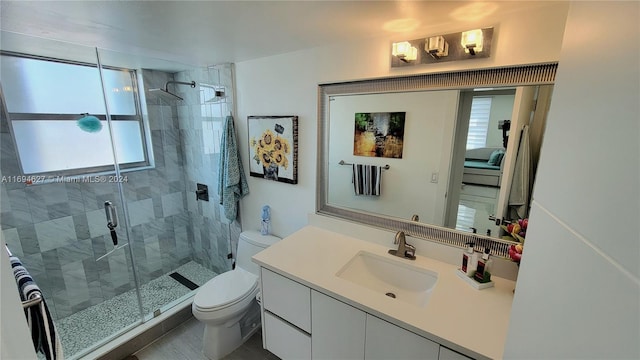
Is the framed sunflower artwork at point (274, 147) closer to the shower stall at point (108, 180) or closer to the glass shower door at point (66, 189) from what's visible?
the shower stall at point (108, 180)

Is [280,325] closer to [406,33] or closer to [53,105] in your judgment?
[406,33]

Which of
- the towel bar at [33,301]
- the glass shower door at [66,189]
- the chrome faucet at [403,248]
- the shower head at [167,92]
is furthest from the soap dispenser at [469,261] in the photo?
the shower head at [167,92]

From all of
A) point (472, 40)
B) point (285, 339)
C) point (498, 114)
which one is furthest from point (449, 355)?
point (472, 40)

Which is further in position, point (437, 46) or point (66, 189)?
point (66, 189)

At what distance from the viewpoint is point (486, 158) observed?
1.36 metres

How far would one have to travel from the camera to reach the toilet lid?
1816mm

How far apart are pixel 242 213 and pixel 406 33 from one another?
6.58 ft

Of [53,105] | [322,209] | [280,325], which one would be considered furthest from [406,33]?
[53,105]

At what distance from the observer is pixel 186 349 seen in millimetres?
1993

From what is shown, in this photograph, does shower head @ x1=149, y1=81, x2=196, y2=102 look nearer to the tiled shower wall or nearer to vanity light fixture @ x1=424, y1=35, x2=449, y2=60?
the tiled shower wall

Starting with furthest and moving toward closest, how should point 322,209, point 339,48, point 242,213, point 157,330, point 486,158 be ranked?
point 242,213 → point 157,330 → point 322,209 → point 339,48 → point 486,158

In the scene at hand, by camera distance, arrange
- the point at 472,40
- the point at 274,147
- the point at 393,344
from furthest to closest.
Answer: the point at 274,147 < the point at 472,40 < the point at 393,344

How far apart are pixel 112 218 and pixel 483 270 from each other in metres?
2.90

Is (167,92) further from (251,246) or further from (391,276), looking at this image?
(391,276)
